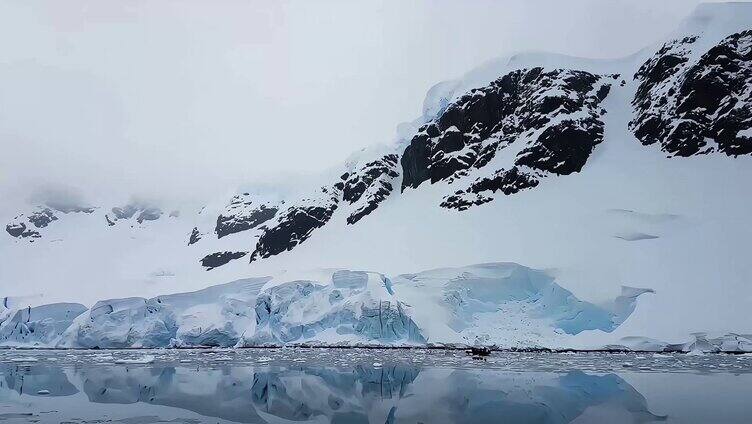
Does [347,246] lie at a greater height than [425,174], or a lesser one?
lesser

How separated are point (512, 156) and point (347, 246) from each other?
86.7 ft

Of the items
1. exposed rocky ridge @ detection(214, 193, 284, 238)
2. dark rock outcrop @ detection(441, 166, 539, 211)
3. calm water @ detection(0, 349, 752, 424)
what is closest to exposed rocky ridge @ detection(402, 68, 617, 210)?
dark rock outcrop @ detection(441, 166, 539, 211)

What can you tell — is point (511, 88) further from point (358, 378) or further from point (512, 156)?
point (358, 378)

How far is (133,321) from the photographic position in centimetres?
6234

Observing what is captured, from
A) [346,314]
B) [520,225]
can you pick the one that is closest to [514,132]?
[520,225]

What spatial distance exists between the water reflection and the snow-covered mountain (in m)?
21.7

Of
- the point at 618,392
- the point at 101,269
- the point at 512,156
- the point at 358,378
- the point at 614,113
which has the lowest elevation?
the point at 101,269

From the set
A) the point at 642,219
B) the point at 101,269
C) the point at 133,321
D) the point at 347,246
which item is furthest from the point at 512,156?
the point at 101,269

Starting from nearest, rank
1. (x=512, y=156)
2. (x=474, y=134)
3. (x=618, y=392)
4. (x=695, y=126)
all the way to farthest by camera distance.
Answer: (x=618, y=392) < (x=695, y=126) < (x=512, y=156) < (x=474, y=134)

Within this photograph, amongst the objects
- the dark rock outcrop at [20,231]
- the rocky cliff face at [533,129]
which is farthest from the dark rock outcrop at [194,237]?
the dark rock outcrop at [20,231]

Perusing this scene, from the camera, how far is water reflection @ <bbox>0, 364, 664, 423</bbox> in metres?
16.5

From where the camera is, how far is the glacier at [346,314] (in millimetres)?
49406

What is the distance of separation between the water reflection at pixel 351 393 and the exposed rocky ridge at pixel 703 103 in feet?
173

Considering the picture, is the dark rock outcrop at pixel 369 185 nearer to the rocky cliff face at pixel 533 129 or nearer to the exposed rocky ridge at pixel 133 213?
the rocky cliff face at pixel 533 129
